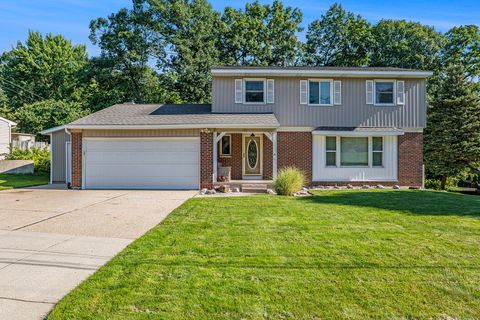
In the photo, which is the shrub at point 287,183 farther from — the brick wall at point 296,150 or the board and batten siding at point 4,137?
the board and batten siding at point 4,137

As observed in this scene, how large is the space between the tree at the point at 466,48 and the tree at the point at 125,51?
25184 millimetres

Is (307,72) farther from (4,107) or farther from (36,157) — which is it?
(4,107)

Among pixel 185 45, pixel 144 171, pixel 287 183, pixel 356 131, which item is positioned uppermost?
pixel 185 45

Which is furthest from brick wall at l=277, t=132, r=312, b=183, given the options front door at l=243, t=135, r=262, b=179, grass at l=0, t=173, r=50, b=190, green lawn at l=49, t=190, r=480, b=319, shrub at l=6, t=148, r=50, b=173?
shrub at l=6, t=148, r=50, b=173

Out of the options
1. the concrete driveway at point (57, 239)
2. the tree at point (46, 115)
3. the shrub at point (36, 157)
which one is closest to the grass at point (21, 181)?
the shrub at point (36, 157)

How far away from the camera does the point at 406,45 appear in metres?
28.4

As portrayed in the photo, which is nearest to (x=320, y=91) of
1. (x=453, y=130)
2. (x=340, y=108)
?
(x=340, y=108)

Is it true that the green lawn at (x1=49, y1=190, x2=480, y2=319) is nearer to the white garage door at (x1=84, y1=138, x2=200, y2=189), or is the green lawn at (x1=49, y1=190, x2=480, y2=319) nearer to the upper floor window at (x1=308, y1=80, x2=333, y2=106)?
the white garage door at (x1=84, y1=138, x2=200, y2=189)

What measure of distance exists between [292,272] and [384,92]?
45.5 feet

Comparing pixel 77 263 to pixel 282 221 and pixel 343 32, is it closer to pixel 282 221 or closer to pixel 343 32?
pixel 282 221

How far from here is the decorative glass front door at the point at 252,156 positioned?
1570 centimetres

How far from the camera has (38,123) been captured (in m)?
30.1

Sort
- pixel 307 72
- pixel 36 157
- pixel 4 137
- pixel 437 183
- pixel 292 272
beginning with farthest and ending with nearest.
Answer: pixel 4 137, pixel 36 157, pixel 437 183, pixel 307 72, pixel 292 272

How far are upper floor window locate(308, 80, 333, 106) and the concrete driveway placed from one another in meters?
8.10
